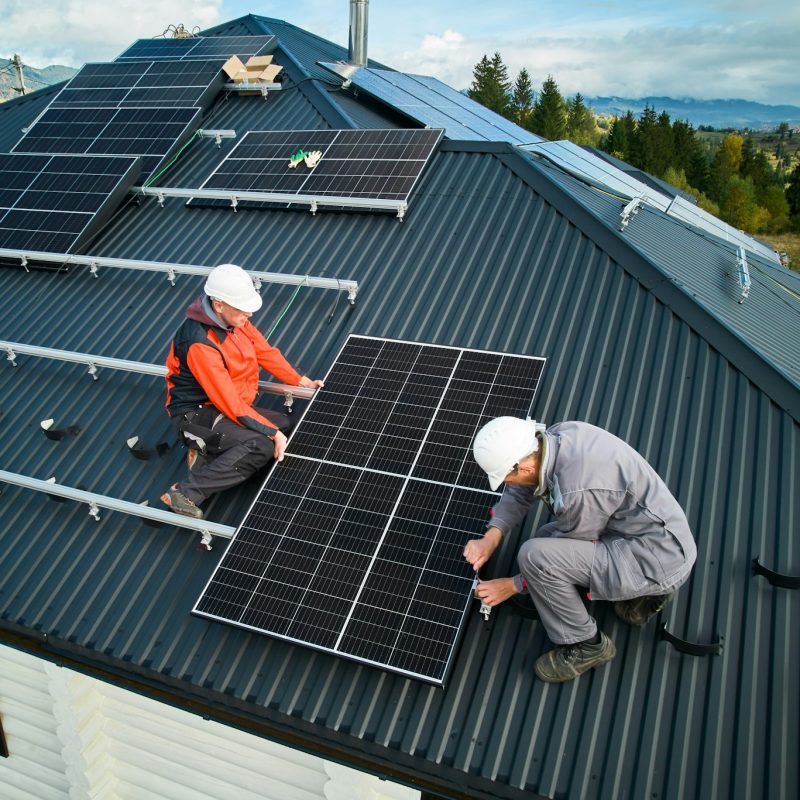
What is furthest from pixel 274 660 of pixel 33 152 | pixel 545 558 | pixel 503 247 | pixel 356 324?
pixel 33 152

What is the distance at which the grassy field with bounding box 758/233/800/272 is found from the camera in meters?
55.8

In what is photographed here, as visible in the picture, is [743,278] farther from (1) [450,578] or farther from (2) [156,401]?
(2) [156,401]

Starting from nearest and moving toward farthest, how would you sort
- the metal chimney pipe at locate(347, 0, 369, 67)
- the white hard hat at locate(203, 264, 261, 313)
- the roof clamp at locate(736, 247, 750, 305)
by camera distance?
the white hard hat at locate(203, 264, 261, 313), the roof clamp at locate(736, 247, 750, 305), the metal chimney pipe at locate(347, 0, 369, 67)

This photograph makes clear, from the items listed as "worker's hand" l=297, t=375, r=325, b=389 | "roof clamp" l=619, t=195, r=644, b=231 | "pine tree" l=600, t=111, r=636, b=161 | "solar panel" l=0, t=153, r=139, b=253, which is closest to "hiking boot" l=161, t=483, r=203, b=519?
"worker's hand" l=297, t=375, r=325, b=389

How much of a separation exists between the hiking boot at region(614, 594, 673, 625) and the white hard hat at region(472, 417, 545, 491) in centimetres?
170

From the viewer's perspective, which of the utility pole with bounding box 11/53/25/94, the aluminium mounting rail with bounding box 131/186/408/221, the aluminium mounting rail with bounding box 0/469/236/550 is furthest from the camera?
the utility pole with bounding box 11/53/25/94

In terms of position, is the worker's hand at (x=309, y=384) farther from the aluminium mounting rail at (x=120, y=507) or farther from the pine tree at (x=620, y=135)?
the pine tree at (x=620, y=135)

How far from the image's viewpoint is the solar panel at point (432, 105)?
15.5 meters

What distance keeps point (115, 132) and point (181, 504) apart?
34.4 feet

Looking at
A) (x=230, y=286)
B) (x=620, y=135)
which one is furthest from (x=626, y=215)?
(x=620, y=135)

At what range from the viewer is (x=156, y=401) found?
950 centimetres

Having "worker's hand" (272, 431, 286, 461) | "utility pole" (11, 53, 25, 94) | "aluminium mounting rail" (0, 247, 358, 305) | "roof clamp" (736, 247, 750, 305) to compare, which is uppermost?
"utility pole" (11, 53, 25, 94)

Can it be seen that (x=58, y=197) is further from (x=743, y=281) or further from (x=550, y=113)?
(x=550, y=113)

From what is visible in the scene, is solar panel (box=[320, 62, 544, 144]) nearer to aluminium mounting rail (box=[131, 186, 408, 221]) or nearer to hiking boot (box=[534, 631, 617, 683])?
aluminium mounting rail (box=[131, 186, 408, 221])
